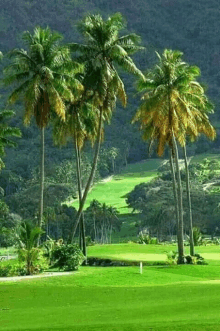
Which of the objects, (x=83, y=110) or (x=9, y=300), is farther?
(x=83, y=110)

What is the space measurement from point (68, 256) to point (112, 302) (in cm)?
2130

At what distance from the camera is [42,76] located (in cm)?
5709

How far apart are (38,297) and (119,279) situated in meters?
9.96

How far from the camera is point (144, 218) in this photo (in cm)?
15975

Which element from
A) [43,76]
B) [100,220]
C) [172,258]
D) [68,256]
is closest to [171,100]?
[43,76]

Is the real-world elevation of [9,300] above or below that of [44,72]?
below

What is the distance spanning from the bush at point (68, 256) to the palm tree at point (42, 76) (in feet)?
13.9

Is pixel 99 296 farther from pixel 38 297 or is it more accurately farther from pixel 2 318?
pixel 2 318

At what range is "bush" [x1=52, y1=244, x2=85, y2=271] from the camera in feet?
172

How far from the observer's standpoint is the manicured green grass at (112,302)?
2348cm

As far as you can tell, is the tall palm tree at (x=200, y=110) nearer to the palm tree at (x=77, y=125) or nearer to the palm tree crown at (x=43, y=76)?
the palm tree at (x=77, y=125)

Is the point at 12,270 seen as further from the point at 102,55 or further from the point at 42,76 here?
the point at 102,55

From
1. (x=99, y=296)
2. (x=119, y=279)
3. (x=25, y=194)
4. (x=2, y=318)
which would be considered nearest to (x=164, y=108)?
(x=119, y=279)

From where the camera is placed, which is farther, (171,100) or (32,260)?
(171,100)
